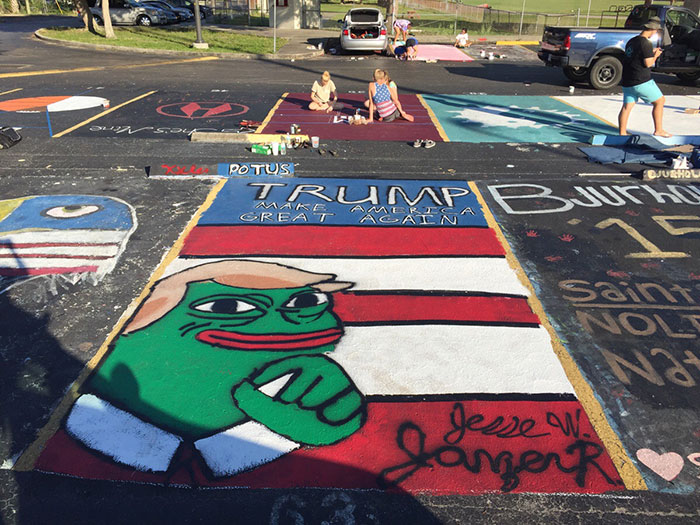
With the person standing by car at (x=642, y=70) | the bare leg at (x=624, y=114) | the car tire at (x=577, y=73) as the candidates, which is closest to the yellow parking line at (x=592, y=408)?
the person standing by car at (x=642, y=70)

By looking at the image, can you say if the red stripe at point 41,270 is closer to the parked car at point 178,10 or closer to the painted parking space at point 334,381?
the painted parking space at point 334,381

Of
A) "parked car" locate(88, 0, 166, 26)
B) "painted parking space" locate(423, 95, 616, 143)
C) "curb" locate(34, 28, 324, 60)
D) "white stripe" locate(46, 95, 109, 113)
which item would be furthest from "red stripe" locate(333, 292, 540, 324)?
"parked car" locate(88, 0, 166, 26)

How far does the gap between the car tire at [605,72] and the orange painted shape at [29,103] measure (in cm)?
1458

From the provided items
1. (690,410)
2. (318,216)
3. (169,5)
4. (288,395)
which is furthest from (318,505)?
(169,5)

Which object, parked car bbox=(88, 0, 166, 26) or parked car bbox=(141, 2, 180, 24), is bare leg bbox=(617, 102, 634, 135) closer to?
parked car bbox=(88, 0, 166, 26)

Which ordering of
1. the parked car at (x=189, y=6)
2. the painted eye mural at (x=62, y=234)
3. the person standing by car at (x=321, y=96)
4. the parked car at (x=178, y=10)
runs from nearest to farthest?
the painted eye mural at (x=62, y=234), the person standing by car at (x=321, y=96), the parked car at (x=178, y=10), the parked car at (x=189, y=6)

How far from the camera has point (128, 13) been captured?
31484mm

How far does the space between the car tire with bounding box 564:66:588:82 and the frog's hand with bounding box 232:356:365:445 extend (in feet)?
49.6

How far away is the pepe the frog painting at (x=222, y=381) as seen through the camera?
360 cm

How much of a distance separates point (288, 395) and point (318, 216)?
11.4 feet

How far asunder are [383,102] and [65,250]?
25.2ft

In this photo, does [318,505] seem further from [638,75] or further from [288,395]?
[638,75]

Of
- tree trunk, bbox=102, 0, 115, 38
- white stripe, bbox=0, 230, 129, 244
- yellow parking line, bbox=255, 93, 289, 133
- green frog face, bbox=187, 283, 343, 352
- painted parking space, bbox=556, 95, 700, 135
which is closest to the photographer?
green frog face, bbox=187, 283, 343, 352

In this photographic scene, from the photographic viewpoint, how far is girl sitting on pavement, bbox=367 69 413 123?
11570mm
